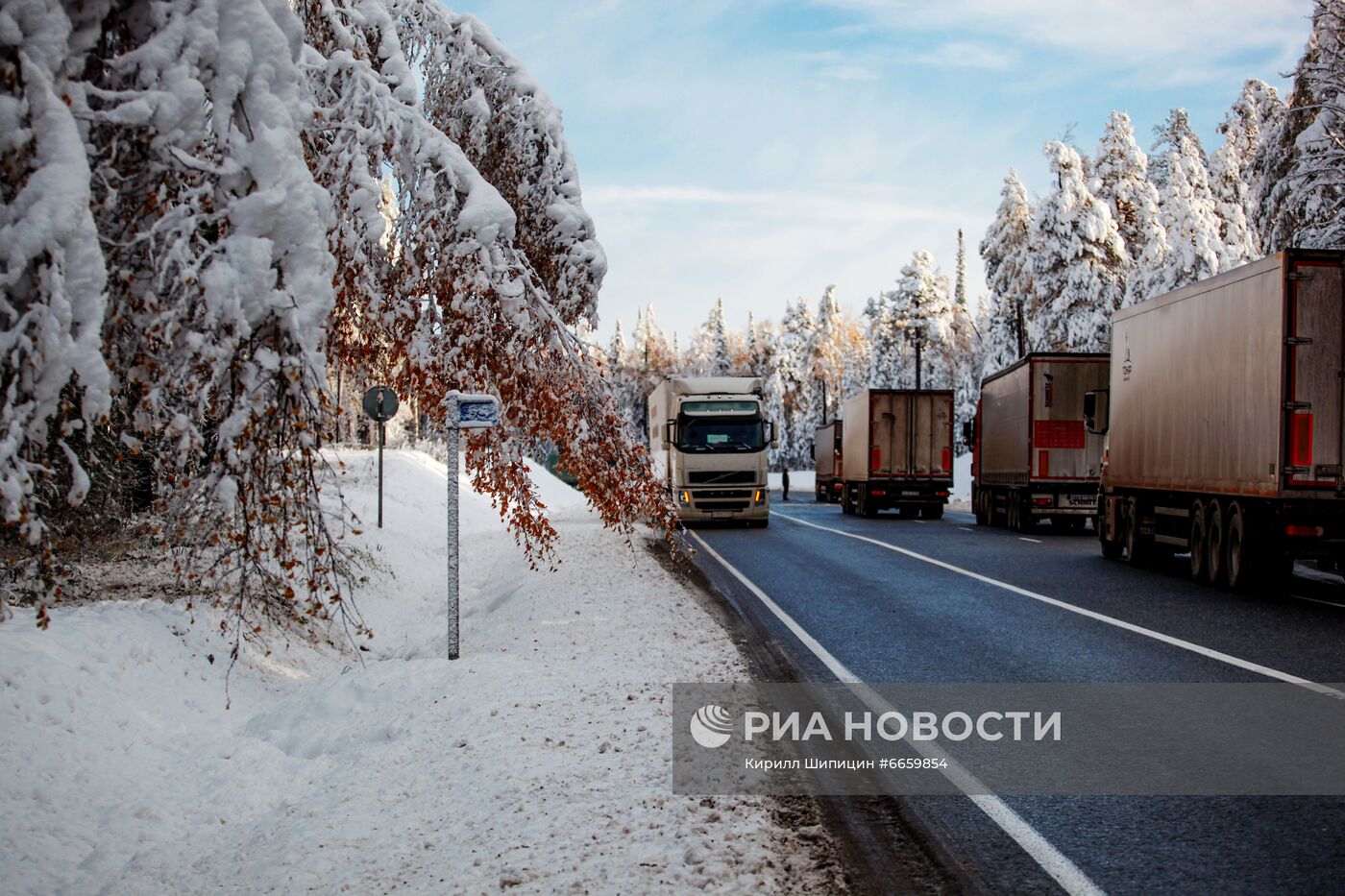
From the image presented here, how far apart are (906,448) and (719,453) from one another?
8498mm

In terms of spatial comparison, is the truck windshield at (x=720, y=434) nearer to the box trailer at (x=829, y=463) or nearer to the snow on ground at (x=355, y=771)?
the box trailer at (x=829, y=463)

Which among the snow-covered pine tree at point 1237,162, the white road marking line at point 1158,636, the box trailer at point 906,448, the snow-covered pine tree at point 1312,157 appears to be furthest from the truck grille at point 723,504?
the snow-covered pine tree at point 1237,162

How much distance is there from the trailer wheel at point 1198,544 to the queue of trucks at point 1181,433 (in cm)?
3

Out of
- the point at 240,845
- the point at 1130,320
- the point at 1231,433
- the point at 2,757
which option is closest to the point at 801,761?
the point at 240,845

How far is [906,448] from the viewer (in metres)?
31.6

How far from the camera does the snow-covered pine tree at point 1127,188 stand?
4972 centimetres

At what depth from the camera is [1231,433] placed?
12.8 metres

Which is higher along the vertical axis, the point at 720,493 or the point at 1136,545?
the point at 720,493

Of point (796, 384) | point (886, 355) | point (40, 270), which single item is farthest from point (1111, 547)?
point (796, 384)

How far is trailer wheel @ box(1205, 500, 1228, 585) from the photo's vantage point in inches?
527

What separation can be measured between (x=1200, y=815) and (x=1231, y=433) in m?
9.33

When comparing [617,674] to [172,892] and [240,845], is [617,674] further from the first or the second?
[172,892]

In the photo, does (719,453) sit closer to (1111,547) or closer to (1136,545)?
(1111,547)

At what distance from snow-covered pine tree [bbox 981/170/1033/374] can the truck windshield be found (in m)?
36.2
